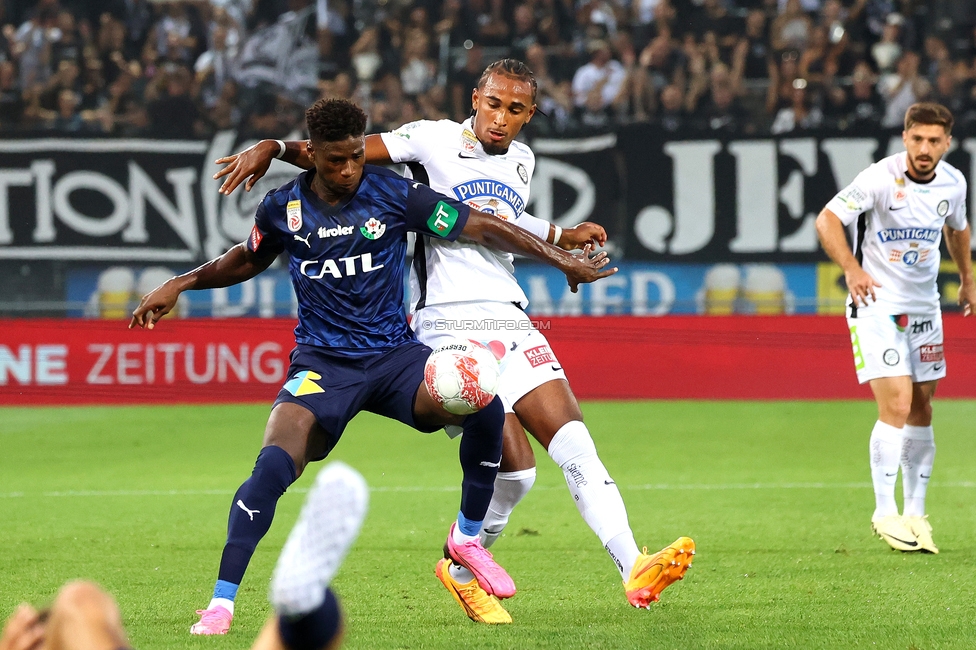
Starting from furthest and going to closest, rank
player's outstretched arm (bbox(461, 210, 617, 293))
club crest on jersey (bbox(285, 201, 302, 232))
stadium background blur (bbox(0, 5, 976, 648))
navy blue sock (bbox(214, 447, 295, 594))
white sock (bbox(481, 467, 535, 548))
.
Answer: stadium background blur (bbox(0, 5, 976, 648))
white sock (bbox(481, 467, 535, 548))
player's outstretched arm (bbox(461, 210, 617, 293))
club crest on jersey (bbox(285, 201, 302, 232))
navy blue sock (bbox(214, 447, 295, 594))

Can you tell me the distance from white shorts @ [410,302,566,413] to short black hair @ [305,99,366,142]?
40.4 inches

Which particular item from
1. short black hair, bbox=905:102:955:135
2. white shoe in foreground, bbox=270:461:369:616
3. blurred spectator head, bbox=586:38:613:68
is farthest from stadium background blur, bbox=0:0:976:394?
white shoe in foreground, bbox=270:461:369:616

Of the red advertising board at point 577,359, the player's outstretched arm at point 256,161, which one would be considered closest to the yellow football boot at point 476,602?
the player's outstretched arm at point 256,161

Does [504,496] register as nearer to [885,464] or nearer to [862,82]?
[885,464]

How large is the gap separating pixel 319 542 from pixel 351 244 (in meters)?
2.51

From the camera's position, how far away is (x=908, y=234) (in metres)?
6.70

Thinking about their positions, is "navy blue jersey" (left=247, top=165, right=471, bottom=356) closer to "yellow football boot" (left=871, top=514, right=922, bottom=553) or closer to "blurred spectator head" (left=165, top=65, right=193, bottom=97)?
"yellow football boot" (left=871, top=514, right=922, bottom=553)

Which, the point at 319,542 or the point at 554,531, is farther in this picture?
the point at 554,531

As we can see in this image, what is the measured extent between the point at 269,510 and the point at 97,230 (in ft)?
31.0

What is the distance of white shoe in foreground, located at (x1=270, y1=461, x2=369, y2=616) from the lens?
7.47ft

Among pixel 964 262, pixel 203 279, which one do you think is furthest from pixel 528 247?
pixel 964 262

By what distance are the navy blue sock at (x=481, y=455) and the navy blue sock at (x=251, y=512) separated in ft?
2.43

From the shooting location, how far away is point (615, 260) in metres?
13.2

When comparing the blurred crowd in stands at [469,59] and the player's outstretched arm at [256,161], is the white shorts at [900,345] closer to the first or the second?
the player's outstretched arm at [256,161]
